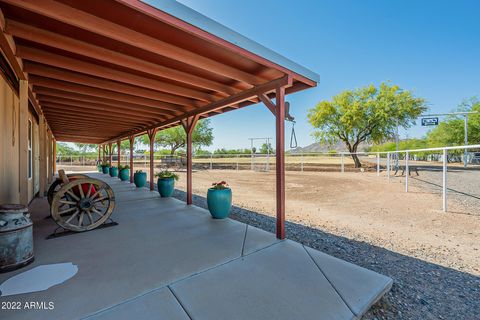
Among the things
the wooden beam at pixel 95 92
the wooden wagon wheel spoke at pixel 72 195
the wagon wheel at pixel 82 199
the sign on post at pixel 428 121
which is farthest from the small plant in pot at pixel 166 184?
the sign on post at pixel 428 121

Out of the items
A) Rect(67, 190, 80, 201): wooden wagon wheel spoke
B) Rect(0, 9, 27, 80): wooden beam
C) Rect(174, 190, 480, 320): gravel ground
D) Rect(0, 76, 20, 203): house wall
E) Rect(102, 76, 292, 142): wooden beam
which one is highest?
Rect(0, 9, 27, 80): wooden beam

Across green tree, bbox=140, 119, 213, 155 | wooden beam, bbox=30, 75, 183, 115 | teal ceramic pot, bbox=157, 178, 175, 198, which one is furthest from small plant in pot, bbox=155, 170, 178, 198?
green tree, bbox=140, 119, 213, 155

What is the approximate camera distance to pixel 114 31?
2.03 meters

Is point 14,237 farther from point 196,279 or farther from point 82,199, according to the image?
point 196,279

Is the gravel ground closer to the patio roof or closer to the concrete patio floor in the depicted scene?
the concrete patio floor

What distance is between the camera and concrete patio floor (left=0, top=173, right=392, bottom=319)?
1559 millimetres

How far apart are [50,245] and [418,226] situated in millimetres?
5757

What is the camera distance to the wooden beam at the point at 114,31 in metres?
1.75

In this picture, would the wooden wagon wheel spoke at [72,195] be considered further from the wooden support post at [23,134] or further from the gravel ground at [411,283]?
the gravel ground at [411,283]

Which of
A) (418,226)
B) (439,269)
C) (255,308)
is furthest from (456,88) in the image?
(255,308)

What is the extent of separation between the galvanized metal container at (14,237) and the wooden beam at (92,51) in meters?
1.68

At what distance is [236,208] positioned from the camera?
5.03 meters

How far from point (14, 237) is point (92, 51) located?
2.04m

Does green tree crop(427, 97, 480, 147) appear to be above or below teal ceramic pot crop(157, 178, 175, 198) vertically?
above
